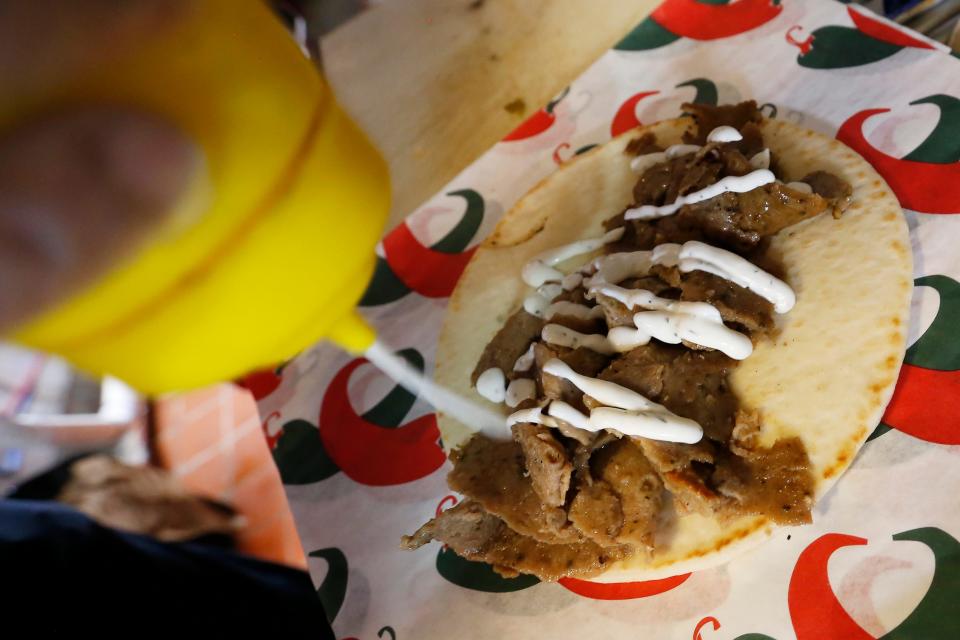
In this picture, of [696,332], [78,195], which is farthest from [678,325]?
[78,195]

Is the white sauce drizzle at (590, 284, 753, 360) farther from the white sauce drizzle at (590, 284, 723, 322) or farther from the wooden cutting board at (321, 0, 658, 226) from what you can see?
the wooden cutting board at (321, 0, 658, 226)

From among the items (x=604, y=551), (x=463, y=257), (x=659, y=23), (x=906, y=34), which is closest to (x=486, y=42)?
(x=659, y=23)

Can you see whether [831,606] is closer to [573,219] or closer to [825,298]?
[825,298]

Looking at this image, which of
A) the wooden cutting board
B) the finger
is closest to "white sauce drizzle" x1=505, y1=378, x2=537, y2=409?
the wooden cutting board

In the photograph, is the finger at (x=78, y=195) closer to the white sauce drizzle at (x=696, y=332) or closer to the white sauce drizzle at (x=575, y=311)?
the white sauce drizzle at (x=696, y=332)

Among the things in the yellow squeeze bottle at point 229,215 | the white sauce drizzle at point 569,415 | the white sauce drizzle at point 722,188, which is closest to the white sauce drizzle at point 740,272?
the white sauce drizzle at point 722,188

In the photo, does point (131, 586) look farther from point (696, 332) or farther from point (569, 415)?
point (696, 332)

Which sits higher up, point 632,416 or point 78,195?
point 78,195
